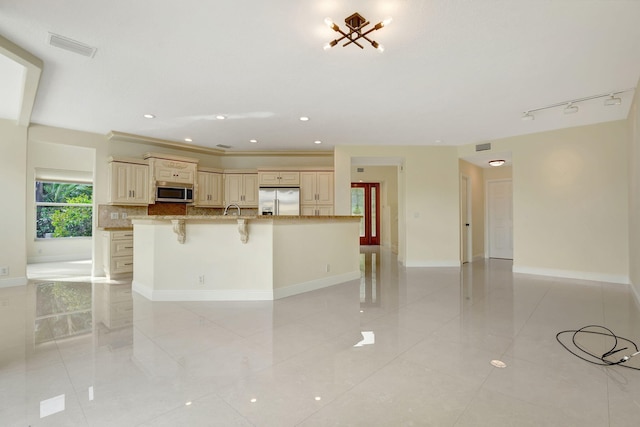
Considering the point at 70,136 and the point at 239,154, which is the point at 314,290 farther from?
the point at 70,136

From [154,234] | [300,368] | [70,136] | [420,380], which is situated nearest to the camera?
[420,380]

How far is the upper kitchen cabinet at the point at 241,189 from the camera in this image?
23.5 feet

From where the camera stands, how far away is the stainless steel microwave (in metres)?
6.13

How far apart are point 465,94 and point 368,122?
62.1 inches

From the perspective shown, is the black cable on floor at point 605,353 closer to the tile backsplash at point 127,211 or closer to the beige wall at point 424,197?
the beige wall at point 424,197

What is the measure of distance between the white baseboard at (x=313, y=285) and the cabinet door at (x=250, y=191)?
3310mm

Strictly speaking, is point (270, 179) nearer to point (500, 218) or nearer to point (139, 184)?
point (139, 184)

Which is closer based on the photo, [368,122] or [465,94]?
[465,94]

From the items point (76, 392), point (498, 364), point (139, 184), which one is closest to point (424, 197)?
point (498, 364)

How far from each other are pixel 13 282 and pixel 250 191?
445 cm

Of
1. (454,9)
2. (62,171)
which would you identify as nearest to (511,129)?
(454,9)

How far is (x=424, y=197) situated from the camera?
21.5ft

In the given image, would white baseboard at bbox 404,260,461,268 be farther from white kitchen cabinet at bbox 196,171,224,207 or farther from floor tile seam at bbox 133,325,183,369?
floor tile seam at bbox 133,325,183,369

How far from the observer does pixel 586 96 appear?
12.8 ft
